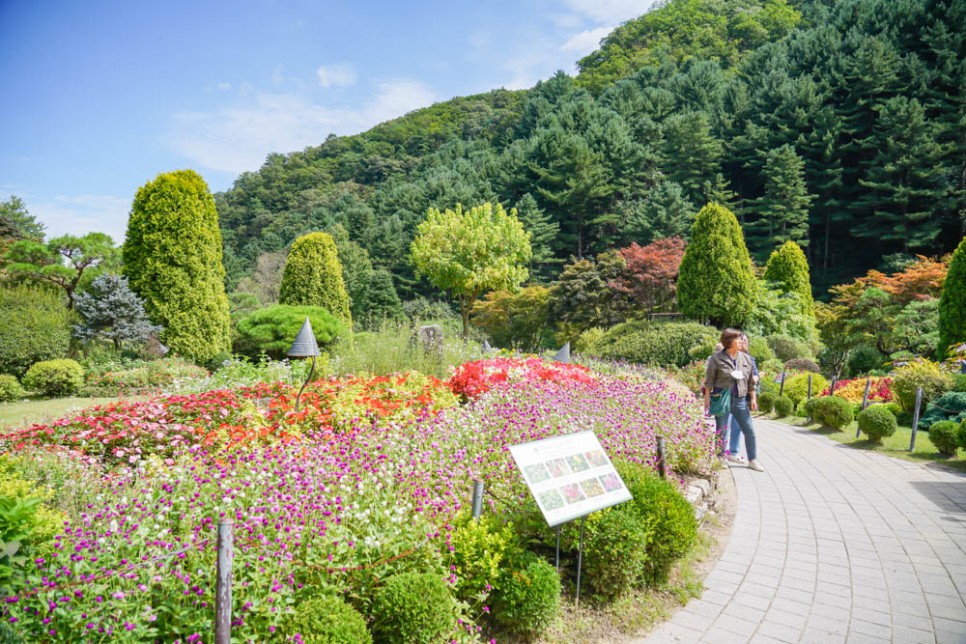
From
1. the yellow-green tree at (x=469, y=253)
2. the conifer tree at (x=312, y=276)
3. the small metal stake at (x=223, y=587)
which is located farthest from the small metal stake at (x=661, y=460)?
the yellow-green tree at (x=469, y=253)

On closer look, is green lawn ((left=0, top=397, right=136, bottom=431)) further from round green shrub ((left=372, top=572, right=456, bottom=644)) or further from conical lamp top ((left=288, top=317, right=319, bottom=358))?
round green shrub ((left=372, top=572, right=456, bottom=644))

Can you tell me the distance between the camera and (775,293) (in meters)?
17.3

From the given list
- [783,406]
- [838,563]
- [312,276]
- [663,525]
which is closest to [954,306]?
[783,406]

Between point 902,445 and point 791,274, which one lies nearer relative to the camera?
point 902,445

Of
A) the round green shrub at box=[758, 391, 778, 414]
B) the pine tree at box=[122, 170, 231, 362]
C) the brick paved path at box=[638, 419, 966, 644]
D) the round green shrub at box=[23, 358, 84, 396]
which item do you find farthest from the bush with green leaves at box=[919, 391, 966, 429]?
the round green shrub at box=[23, 358, 84, 396]

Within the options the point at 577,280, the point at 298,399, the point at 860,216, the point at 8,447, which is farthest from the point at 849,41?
the point at 8,447

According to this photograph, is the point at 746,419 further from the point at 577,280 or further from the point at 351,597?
the point at 577,280

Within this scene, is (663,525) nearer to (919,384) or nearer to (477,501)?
(477,501)

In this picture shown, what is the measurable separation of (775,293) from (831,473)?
42.9 ft

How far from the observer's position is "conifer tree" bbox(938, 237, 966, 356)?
31.3 feet

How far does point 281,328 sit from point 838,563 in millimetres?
12927

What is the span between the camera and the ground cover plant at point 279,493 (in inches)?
79.0

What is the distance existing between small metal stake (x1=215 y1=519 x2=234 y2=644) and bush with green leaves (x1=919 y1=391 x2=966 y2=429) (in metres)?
8.88

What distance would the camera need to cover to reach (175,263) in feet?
40.0
